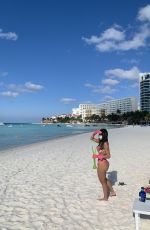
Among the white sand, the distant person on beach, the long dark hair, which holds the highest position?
the long dark hair

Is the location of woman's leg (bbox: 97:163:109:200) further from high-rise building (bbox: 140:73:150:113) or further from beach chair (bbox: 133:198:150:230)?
high-rise building (bbox: 140:73:150:113)

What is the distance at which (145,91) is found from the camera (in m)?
189

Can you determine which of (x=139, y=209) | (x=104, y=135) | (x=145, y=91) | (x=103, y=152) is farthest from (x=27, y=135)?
(x=145, y=91)

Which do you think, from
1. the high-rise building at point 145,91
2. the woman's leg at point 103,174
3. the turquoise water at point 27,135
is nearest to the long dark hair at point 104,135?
the woman's leg at point 103,174

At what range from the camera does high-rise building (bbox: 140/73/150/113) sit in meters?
188

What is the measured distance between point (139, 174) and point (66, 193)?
11.9 feet

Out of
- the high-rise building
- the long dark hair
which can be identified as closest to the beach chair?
the long dark hair

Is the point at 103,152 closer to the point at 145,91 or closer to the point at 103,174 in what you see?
the point at 103,174

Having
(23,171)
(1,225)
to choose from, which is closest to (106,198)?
(1,225)

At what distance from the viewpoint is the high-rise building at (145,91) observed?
188 m

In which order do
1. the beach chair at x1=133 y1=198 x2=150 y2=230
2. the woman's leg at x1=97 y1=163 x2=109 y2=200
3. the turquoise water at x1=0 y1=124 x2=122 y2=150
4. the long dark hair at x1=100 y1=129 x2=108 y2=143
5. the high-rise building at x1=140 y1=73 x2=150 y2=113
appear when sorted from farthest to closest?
the high-rise building at x1=140 y1=73 x2=150 y2=113 → the turquoise water at x1=0 y1=124 x2=122 y2=150 → the woman's leg at x1=97 y1=163 x2=109 y2=200 → the long dark hair at x1=100 y1=129 x2=108 y2=143 → the beach chair at x1=133 y1=198 x2=150 y2=230

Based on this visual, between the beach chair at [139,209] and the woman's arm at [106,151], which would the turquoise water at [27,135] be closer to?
the woman's arm at [106,151]

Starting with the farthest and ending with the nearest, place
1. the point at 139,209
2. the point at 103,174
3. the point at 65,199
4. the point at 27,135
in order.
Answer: the point at 27,135
the point at 65,199
the point at 103,174
the point at 139,209

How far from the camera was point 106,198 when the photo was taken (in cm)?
712
